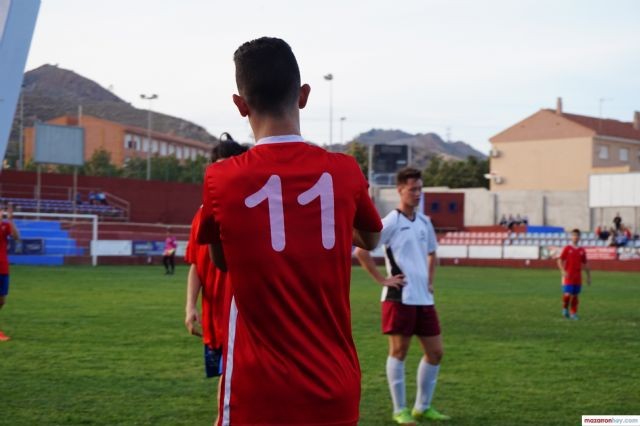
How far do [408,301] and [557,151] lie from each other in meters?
73.7

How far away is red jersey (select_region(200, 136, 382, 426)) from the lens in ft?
8.70

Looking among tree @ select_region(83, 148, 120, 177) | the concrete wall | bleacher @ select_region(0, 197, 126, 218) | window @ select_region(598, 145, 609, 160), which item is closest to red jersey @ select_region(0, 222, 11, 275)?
bleacher @ select_region(0, 197, 126, 218)

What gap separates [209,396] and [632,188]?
44.6 m

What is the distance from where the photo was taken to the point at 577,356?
11.4 m

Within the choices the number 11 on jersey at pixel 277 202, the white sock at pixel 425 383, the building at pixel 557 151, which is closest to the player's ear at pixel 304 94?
the number 11 on jersey at pixel 277 202

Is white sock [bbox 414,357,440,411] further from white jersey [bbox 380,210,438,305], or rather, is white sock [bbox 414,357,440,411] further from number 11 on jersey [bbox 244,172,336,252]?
number 11 on jersey [bbox 244,172,336,252]

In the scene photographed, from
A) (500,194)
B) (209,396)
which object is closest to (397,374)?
(209,396)

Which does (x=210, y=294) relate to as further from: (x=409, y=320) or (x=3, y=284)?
(x=3, y=284)

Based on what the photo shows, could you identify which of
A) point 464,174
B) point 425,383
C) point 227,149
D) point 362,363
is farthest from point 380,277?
point 464,174

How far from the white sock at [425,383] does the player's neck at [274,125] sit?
5.01m

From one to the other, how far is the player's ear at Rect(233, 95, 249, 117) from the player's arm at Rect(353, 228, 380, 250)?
0.56m

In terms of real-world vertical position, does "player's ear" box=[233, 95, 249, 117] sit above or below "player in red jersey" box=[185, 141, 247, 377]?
above

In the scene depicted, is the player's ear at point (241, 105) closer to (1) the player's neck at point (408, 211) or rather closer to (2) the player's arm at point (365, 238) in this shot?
(2) the player's arm at point (365, 238)

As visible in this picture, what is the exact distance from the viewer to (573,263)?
17578 mm
